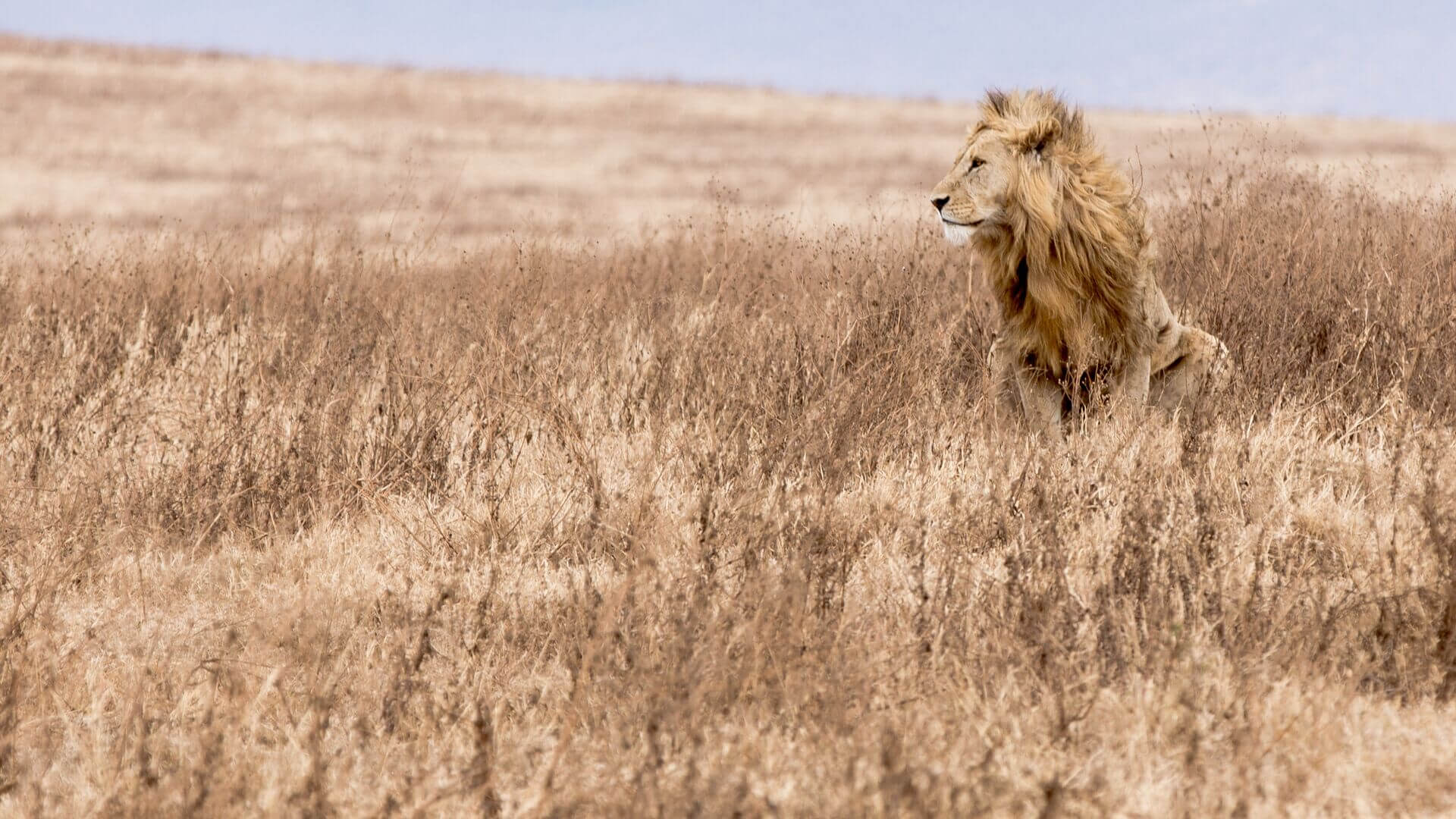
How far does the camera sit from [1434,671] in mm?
3516

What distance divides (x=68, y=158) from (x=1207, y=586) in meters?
28.6

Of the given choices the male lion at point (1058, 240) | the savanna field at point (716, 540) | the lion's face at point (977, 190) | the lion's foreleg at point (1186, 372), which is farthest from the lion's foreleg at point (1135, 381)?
the lion's face at point (977, 190)

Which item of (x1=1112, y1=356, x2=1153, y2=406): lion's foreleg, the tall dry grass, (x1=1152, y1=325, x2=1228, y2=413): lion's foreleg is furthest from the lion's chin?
(x1=1152, y1=325, x2=1228, y2=413): lion's foreleg

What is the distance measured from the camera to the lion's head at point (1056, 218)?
16.6ft

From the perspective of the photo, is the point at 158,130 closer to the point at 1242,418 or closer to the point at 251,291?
the point at 251,291

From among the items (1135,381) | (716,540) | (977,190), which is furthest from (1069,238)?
(716,540)

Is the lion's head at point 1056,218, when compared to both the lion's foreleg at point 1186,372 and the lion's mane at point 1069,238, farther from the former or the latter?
the lion's foreleg at point 1186,372

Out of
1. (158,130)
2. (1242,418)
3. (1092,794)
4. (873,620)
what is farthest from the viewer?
(158,130)

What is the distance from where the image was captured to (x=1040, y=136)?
502 cm

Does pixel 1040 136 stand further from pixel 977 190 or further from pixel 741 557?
pixel 741 557

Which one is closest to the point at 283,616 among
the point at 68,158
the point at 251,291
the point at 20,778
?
the point at 20,778

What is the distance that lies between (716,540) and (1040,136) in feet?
7.06

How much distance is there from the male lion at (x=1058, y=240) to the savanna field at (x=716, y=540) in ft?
1.13

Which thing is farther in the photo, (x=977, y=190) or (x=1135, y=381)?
(x=1135, y=381)
